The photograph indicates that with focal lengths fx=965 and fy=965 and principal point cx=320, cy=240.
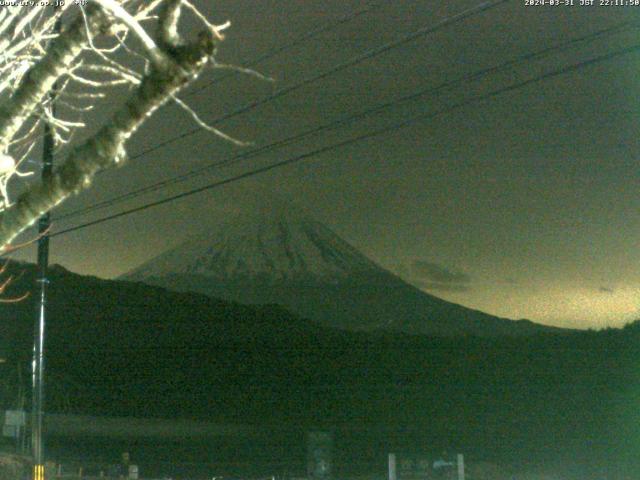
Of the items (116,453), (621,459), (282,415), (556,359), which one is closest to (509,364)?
(556,359)

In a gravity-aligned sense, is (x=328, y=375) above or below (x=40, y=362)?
above

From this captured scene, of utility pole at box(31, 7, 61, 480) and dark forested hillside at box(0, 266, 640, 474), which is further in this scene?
dark forested hillside at box(0, 266, 640, 474)

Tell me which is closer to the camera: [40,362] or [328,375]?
[40,362]

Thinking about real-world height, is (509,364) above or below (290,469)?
above

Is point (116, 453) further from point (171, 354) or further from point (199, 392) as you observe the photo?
point (171, 354)

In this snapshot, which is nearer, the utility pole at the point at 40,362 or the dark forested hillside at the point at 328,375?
the utility pole at the point at 40,362

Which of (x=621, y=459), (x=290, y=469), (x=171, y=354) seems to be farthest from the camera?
(x=171, y=354)

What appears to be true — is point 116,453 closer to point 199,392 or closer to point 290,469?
point 290,469

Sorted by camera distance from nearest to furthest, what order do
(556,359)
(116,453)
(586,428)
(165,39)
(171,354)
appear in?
(165,39), (116,453), (586,428), (556,359), (171,354)

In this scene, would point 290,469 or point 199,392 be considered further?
point 199,392

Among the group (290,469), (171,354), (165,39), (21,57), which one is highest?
(171,354)
